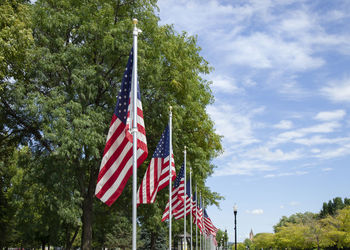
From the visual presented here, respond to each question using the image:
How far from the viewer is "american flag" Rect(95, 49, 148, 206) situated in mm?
10484

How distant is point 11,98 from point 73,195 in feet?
20.9

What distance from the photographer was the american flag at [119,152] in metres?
10.5

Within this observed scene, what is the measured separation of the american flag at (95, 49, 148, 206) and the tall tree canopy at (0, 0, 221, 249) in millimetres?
9480

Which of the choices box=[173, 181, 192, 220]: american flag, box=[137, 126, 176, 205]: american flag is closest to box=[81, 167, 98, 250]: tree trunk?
box=[173, 181, 192, 220]: american flag

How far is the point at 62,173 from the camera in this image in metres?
22.0

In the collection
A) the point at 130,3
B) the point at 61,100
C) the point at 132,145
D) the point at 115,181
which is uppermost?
the point at 130,3

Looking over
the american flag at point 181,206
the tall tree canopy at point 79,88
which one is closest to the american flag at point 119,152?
the tall tree canopy at point 79,88

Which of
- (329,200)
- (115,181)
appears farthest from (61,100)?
(329,200)

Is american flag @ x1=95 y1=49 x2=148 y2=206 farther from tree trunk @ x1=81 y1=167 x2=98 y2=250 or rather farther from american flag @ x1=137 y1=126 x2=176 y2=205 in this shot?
tree trunk @ x1=81 y1=167 x2=98 y2=250

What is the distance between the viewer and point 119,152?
10781mm

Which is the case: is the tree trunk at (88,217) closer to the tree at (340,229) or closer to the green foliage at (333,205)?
the tree at (340,229)

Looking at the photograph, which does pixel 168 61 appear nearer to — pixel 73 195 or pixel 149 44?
pixel 149 44

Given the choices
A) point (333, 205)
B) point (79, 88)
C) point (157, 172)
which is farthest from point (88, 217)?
point (333, 205)

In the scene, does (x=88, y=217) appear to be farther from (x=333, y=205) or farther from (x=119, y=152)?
(x=333, y=205)
